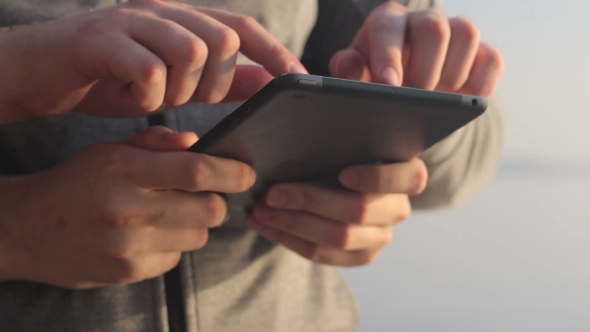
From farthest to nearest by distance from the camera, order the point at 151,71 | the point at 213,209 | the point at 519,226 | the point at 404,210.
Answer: the point at 519,226, the point at 404,210, the point at 213,209, the point at 151,71

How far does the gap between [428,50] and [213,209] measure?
7.5 inches

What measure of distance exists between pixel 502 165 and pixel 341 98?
793 mm

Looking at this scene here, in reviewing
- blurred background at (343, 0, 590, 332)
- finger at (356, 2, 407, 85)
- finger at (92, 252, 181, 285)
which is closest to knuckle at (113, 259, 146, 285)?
finger at (92, 252, 181, 285)

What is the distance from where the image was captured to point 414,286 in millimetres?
1012

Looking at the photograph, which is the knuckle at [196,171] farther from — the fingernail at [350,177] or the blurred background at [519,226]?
the blurred background at [519,226]

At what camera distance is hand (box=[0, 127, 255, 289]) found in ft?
1.21

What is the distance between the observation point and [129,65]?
0.31 m

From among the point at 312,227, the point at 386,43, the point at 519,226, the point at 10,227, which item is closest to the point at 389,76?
the point at 386,43

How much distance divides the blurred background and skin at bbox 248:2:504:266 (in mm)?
544

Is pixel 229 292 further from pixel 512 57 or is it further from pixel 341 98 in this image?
pixel 512 57

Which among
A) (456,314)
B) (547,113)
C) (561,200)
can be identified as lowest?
(456,314)

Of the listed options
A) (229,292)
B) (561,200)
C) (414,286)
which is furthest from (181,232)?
(561,200)

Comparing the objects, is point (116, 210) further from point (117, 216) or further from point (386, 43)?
point (386, 43)

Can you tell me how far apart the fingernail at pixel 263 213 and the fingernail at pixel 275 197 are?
0.05 feet
